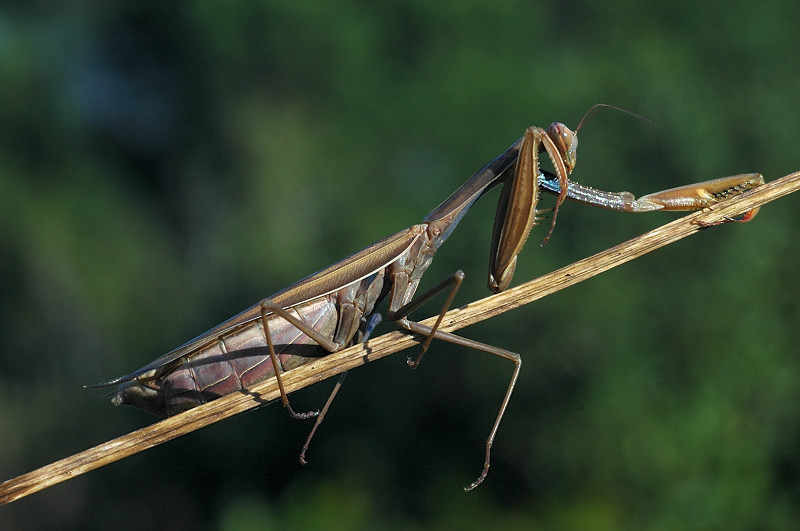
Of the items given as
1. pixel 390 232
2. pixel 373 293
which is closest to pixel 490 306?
pixel 373 293

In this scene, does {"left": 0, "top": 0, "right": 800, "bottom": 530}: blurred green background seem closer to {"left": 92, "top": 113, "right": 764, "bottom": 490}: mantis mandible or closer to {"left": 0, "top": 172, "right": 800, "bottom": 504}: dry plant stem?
{"left": 0, "top": 172, "right": 800, "bottom": 504}: dry plant stem

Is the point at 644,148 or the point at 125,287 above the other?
the point at 644,148

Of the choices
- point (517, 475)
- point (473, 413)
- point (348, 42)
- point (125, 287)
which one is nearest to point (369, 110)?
point (348, 42)

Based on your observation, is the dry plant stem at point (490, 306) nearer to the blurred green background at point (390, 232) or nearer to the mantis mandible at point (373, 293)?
the mantis mandible at point (373, 293)

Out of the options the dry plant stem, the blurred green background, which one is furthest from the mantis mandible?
the blurred green background

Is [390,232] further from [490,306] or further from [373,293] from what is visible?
[490,306]

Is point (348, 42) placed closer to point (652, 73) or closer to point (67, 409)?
point (67, 409)

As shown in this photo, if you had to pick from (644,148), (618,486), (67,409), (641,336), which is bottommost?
(67,409)
